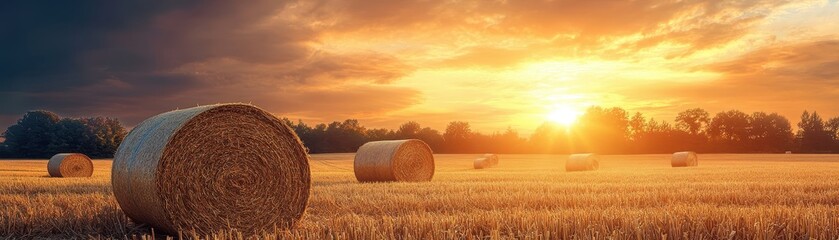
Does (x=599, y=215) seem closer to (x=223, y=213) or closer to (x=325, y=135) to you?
(x=223, y=213)

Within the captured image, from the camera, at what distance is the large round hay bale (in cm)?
728

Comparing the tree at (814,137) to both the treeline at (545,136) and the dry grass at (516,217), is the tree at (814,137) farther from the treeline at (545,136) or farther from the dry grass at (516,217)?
the dry grass at (516,217)

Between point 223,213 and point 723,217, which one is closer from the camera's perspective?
point 723,217

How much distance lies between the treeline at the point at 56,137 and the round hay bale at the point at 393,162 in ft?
165

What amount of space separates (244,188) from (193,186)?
0.59m

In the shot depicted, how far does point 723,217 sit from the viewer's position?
661cm

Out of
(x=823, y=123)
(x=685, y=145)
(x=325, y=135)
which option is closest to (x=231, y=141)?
(x=325, y=135)

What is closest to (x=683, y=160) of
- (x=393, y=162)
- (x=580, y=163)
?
(x=580, y=163)

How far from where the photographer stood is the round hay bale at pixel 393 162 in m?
18.2

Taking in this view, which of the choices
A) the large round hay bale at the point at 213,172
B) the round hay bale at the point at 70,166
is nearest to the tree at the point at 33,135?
the round hay bale at the point at 70,166

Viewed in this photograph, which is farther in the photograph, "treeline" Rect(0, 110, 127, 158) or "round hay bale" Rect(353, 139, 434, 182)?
"treeline" Rect(0, 110, 127, 158)

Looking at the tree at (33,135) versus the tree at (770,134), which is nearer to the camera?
the tree at (33,135)

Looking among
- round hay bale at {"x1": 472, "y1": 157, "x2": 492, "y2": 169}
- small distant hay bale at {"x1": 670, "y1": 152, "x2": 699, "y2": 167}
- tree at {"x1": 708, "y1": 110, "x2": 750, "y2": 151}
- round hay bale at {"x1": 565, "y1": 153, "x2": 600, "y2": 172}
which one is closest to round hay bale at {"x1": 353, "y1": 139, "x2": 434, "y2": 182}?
round hay bale at {"x1": 565, "y1": 153, "x2": 600, "y2": 172}

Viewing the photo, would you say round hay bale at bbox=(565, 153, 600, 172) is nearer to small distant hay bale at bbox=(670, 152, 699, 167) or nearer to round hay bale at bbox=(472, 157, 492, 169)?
small distant hay bale at bbox=(670, 152, 699, 167)
